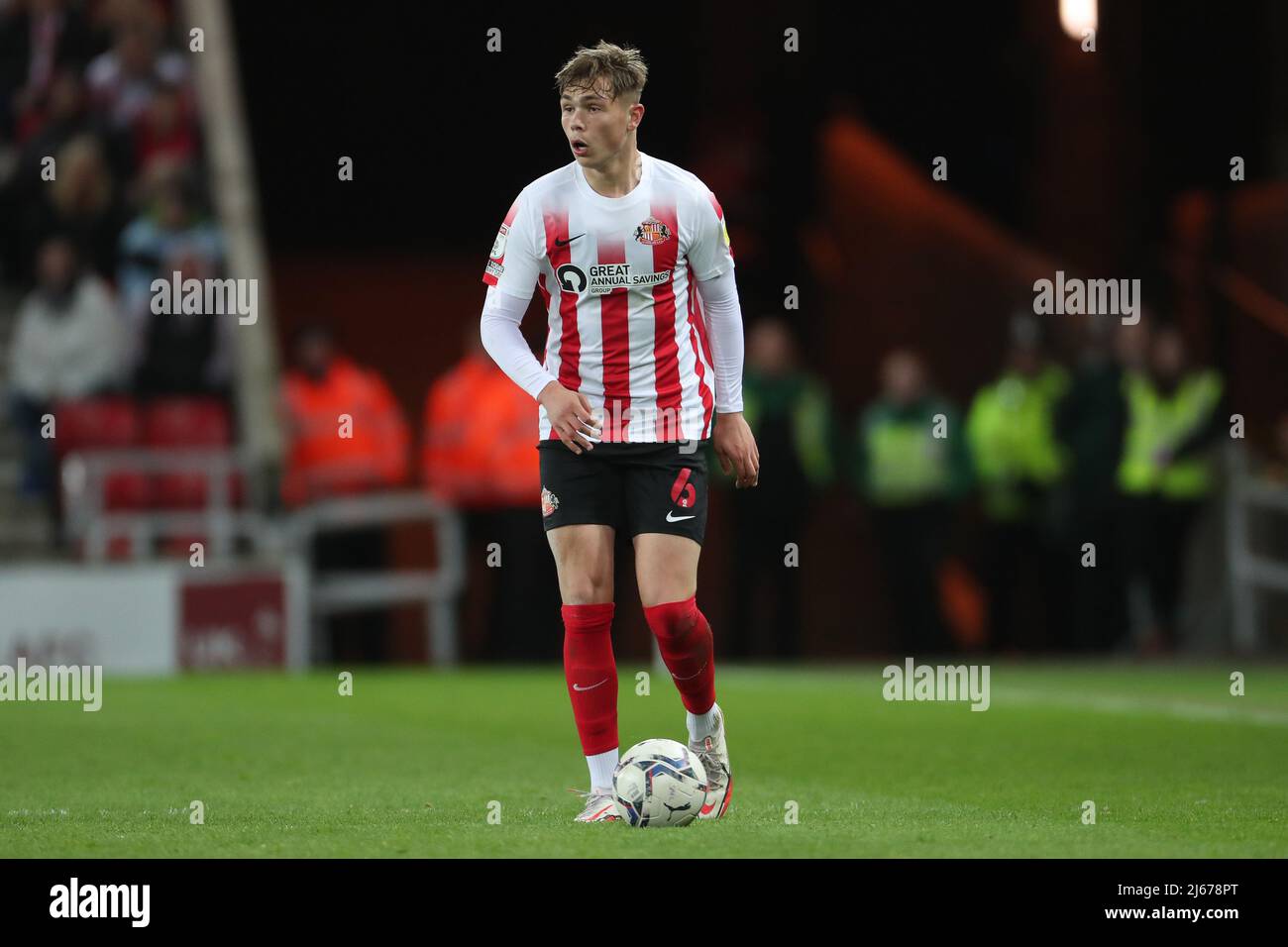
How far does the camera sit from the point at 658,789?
6141 mm

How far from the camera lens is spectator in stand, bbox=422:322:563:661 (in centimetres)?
1470

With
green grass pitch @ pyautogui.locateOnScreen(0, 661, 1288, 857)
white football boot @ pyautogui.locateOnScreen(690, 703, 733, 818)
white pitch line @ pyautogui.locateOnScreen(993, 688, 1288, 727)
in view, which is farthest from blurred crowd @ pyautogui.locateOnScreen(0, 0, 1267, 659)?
white football boot @ pyautogui.locateOnScreen(690, 703, 733, 818)

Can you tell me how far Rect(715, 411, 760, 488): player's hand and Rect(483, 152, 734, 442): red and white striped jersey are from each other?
5.9 inches

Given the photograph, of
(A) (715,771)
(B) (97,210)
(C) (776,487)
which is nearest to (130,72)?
(B) (97,210)

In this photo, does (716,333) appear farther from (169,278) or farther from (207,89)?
(207,89)

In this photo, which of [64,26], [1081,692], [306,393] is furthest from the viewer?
[64,26]

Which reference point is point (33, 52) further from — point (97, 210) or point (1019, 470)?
point (1019, 470)

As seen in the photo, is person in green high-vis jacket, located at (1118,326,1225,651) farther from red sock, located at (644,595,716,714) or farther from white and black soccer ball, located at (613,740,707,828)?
white and black soccer ball, located at (613,740,707,828)

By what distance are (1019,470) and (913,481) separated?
2.61 ft

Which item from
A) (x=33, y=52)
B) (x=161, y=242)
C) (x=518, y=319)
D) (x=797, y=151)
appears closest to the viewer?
(x=518, y=319)

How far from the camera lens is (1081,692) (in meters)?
11.8

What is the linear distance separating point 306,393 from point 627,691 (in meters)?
4.40

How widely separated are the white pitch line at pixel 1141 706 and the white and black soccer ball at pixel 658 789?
417cm

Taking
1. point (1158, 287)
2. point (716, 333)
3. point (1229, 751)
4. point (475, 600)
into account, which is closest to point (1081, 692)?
point (1229, 751)
